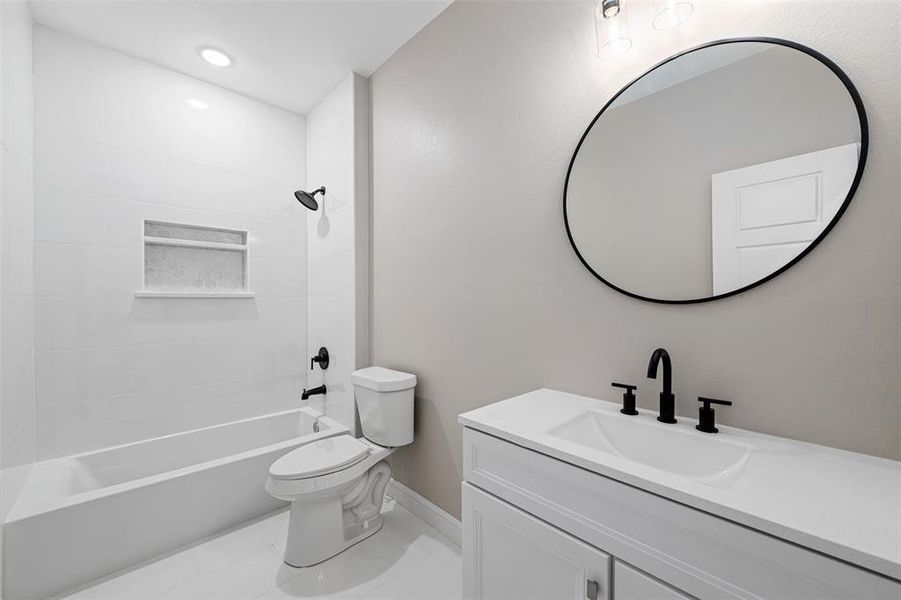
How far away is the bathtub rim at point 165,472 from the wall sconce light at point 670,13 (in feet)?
7.91

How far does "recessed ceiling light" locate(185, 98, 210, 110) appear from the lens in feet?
7.88

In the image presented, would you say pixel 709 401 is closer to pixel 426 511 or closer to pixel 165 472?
pixel 426 511

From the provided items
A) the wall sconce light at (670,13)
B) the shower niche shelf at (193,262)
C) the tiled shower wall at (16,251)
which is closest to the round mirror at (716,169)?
the wall sconce light at (670,13)

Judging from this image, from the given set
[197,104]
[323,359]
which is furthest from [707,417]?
[197,104]

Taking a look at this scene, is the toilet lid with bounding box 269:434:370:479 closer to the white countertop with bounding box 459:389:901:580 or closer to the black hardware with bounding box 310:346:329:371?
the black hardware with bounding box 310:346:329:371

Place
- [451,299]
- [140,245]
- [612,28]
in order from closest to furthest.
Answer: [612,28], [451,299], [140,245]

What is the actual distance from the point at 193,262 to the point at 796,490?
2.99 meters

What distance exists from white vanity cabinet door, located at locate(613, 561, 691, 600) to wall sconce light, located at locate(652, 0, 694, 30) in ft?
4.85

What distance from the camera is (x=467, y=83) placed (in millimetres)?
1777

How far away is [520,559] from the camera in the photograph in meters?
1.00

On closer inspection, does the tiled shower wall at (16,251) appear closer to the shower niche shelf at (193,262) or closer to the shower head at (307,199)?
the shower niche shelf at (193,262)

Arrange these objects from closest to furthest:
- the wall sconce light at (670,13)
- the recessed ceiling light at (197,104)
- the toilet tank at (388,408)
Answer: the wall sconce light at (670,13)
the toilet tank at (388,408)
the recessed ceiling light at (197,104)

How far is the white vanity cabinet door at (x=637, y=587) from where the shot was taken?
73 centimetres

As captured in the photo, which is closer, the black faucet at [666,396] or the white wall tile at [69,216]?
the black faucet at [666,396]
